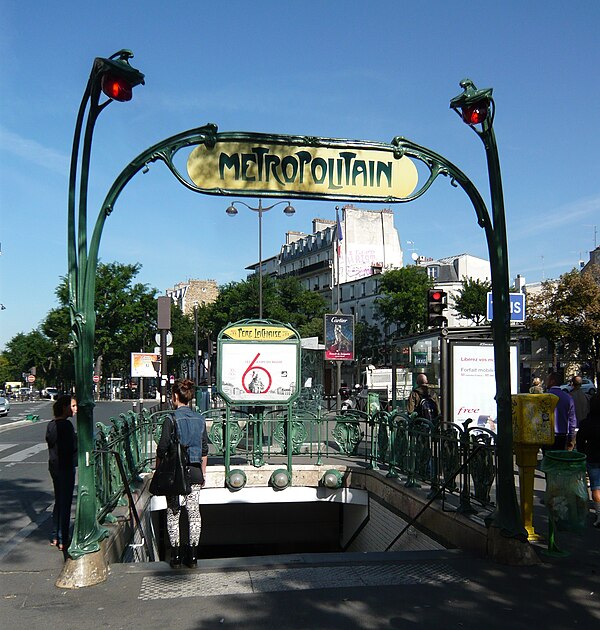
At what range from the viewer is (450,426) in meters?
8.78

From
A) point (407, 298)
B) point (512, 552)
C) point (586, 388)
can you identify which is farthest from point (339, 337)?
point (407, 298)

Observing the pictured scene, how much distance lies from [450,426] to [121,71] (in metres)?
5.44

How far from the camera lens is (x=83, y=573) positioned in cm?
614

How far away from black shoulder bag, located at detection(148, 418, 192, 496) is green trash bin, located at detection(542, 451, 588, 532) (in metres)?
3.39

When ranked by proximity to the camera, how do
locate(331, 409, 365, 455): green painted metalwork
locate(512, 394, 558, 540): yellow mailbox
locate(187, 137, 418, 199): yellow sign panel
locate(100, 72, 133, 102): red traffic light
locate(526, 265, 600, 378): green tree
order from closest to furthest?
locate(100, 72, 133, 102): red traffic light → locate(187, 137, 418, 199): yellow sign panel → locate(512, 394, 558, 540): yellow mailbox → locate(331, 409, 365, 455): green painted metalwork → locate(526, 265, 600, 378): green tree

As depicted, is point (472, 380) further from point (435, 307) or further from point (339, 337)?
point (339, 337)

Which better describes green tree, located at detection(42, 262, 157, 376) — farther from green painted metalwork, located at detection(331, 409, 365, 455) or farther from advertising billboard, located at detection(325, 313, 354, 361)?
green painted metalwork, located at detection(331, 409, 365, 455)

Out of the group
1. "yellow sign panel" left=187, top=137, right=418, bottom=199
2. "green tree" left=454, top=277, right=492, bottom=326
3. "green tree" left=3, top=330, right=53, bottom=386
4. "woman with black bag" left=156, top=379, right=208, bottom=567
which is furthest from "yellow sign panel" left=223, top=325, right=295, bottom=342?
"green tree" left=3, top=330, right=53, bottom=386

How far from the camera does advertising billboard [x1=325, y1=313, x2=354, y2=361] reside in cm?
2583

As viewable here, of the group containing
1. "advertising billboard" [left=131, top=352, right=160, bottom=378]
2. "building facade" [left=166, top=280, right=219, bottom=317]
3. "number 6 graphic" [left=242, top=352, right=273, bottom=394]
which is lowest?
"number 6 graphic" [left=242, top=352, right=273, bottom=394]

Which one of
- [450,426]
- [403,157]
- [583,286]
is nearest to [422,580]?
[450,426]

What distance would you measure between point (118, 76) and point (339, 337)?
2007 centimetres

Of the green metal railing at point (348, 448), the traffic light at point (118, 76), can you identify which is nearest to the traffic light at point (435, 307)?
the green metal railing at point (348, 448)

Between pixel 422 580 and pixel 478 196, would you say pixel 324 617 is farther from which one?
pixel 478 196
